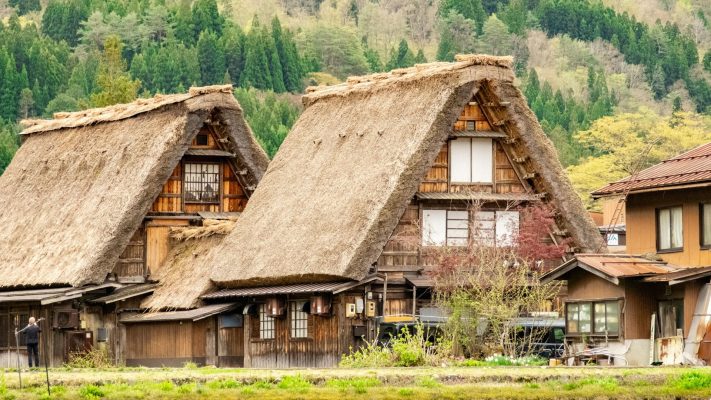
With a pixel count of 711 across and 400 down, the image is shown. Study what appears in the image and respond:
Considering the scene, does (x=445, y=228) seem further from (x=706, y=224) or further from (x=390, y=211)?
(x=706, y=224)

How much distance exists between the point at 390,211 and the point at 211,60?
91.2 meters

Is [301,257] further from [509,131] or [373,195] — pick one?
[509,131]

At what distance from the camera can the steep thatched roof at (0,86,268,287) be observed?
51938mm

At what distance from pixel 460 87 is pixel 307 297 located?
702cm

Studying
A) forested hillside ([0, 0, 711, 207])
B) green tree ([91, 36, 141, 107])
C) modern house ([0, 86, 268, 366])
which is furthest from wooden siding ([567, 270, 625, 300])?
forested hillside ([0, 0, 711, 207])

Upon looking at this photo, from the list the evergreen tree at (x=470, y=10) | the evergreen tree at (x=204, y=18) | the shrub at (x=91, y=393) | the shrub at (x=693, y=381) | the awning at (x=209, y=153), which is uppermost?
the evergreen tree at (x=470, y=10)

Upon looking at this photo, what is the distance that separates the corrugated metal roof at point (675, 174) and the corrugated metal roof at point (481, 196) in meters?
4.68

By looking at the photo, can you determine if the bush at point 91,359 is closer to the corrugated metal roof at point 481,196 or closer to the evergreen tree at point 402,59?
the corrugated metal roof at point 481,196

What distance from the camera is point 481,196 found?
1859 inches

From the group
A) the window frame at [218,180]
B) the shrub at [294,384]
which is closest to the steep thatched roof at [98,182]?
the window frame at [218,180]

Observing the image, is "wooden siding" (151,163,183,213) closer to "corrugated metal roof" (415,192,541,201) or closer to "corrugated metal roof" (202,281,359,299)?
"corrugated metal roof" (202,281,359,299)

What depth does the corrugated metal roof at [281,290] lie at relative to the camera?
4488 cm

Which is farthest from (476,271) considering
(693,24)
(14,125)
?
(693,24)

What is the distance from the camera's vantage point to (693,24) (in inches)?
7490
